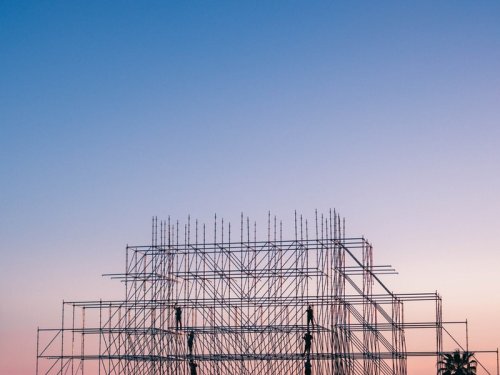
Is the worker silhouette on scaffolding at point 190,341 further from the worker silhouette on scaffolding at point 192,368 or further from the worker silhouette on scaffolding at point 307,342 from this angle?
the worker silhouette on scaffolding at point 307,342

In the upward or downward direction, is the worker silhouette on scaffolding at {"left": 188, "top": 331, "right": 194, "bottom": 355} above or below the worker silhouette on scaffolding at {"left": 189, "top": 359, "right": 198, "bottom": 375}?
above

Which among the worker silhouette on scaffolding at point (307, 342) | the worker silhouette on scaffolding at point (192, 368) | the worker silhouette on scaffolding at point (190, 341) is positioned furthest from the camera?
the worker silhouette on scaffolding at point (192, 368)

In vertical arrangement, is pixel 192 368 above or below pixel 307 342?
below

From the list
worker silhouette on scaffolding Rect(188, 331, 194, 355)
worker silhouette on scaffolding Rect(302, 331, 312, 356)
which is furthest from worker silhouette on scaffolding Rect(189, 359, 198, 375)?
worker silhouette on scaffolding Rect(302, 331, 312, 356)

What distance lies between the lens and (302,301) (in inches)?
2016

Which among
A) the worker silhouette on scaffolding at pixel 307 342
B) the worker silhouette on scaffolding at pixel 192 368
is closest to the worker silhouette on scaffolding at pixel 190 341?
the worker silhouette on scaffolding at pixel 192 368

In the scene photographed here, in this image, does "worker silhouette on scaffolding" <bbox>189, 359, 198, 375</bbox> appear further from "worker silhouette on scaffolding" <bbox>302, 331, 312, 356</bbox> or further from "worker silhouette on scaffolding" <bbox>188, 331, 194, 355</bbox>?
"worker silhouette on scaffolding" <bbox>302, 331, 312, 356</bbox>

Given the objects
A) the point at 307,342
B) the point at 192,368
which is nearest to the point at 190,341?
the point at 192,368

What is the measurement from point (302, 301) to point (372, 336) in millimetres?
3426

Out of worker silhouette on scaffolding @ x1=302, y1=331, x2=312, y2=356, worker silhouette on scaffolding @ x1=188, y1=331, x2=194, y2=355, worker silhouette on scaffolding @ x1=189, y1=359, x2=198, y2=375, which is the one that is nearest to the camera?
worker silhouette on scaffolding @ x1=302, y1=331, x2=312, y2=356

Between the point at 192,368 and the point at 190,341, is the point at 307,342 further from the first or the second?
the point at 192,368

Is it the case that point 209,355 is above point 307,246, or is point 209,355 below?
below

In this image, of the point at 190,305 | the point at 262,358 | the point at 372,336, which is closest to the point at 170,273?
the point at 190,305

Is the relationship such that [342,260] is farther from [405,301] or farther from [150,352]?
[150,352]
